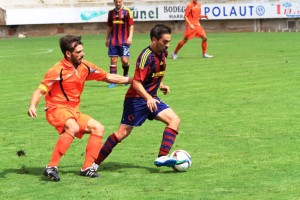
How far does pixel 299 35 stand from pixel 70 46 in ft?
96.6

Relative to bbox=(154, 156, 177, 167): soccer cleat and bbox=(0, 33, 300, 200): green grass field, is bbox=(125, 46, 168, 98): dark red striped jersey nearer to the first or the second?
bbox=(154, 156, 177, 167): soccer cleat

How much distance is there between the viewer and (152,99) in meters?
9.66

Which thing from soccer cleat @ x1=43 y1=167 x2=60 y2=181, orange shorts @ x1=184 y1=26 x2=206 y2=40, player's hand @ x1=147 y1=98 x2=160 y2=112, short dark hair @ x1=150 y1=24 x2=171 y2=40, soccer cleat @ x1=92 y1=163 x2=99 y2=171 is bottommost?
orange shorts @ x1=184 y1=26 x2=206 y2=40

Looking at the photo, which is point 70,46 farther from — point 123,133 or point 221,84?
point 221,84

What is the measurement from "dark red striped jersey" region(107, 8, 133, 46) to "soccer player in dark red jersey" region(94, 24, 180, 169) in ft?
34.8

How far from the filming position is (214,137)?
40.1 feet

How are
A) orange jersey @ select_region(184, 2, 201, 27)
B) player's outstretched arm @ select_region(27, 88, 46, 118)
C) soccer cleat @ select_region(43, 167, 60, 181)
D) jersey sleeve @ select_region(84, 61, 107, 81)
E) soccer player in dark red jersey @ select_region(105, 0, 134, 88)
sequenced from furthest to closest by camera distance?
orange jersey @ select_region(184, 2, 201, 27), soccer player in dark red jersey @ select_region(105, 0, 134, 88), jersey sleeve @ select_region(84, 61, 107, 81), soccer cleat @ select_region(43, 167, 60, 181), player's outstretched arm @ select_region(27, 88, 46, 118)

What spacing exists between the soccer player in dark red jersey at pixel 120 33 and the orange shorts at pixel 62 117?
1081cm

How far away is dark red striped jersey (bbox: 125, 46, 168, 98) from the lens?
32.2ft

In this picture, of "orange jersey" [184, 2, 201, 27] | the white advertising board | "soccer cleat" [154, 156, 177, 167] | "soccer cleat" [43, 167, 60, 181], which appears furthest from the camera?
the white advertising board

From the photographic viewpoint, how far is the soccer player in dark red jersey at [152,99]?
32.1 ft

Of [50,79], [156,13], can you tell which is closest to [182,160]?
[50,79]

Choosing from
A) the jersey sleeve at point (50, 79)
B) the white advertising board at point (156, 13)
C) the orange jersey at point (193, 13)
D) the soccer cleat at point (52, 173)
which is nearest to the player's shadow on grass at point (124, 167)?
the soccer cleat at point (52, 173)

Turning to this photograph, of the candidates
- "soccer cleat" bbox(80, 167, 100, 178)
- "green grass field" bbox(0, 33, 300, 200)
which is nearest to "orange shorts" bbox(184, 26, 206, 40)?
"green grass field" bbox(0, 33, 300, 200)
